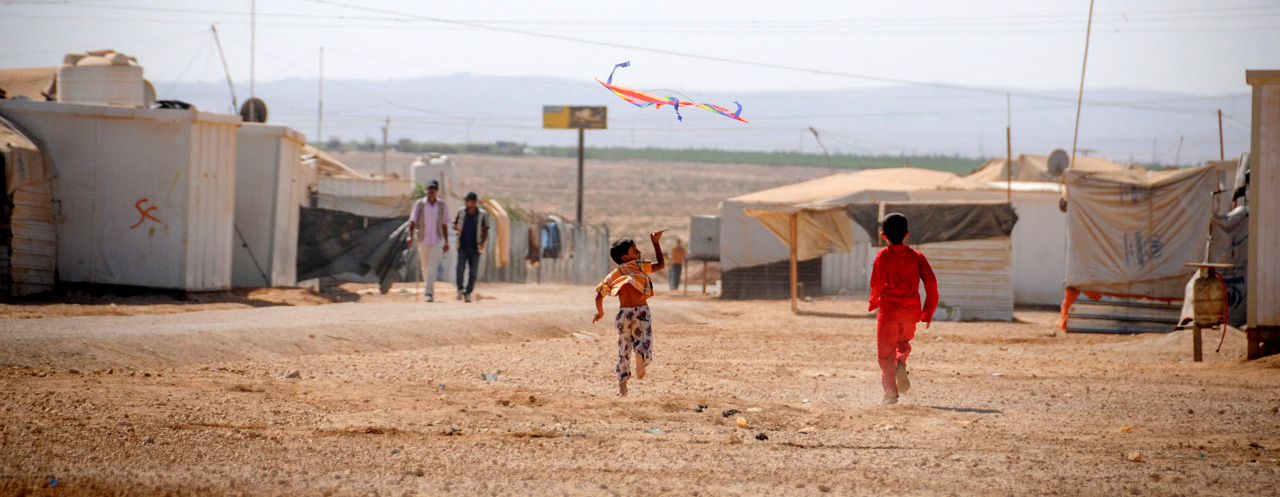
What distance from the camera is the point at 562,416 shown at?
6715mm

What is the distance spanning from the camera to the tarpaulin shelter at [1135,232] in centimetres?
1475

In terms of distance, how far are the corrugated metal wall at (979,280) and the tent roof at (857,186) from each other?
4.17m

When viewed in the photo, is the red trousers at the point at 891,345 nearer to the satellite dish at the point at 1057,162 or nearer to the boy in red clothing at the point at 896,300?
the boy in red clothing at the point at 896,300

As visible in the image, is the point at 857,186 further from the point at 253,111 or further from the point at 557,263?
the point at 253,111

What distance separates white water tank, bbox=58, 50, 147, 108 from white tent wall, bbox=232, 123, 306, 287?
1.69 metres

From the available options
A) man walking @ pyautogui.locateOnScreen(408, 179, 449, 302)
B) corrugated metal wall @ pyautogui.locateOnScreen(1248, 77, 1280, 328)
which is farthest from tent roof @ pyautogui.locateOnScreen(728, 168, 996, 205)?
corrugated metal wall @ pyautogui.locateOnScreen(1248, 77, 1280, 328)

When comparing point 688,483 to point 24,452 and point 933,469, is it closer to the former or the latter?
point 933,469

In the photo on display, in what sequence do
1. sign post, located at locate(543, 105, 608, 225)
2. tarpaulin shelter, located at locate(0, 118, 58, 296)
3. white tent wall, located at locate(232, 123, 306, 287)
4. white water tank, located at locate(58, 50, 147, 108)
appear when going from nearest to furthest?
tarpaulin shelter, located at locate(0, 118, 58, 296) → white water tank, located at locate(58, 50, 147, 108) → white tent wall, located at locate(232, 123, 306, 287) → sign post, located at locate(543, 105, 608, 225)

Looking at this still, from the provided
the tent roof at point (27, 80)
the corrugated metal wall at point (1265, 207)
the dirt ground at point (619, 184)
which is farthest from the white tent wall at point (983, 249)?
the dirt ground at point (619, 184)

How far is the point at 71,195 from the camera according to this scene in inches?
542

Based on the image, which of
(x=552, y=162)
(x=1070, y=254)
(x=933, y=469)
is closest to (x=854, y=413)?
(x=933, y=469)

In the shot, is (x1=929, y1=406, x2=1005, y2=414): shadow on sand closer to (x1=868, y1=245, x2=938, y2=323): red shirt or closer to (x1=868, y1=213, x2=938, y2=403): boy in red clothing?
(x1=868, y1=213, x2=938, y2=403): boy in red clothing

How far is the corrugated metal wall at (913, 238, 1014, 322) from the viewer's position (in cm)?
1780

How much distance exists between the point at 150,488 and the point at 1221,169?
1590cm
